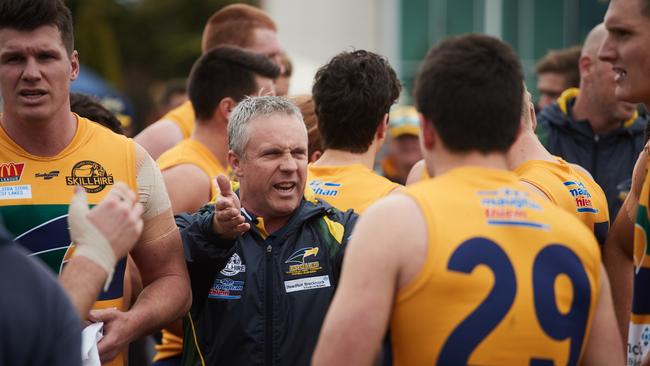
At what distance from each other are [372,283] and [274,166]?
1.51 meters

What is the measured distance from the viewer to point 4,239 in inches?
102

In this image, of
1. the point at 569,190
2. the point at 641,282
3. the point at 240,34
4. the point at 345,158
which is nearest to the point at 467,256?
the point at 641,282

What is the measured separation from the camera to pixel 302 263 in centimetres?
423

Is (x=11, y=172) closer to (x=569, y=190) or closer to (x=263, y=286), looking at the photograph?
(x=263, y=286)

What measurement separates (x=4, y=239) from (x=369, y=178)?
2616 millimetres

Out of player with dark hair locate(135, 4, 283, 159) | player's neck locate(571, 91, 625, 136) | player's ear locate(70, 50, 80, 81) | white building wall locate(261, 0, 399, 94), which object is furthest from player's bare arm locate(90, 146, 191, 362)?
white building wall locate(261, 0, 399, 94)

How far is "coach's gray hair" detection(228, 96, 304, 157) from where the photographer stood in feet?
14.8

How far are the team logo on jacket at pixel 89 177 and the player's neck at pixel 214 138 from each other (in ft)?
6.84

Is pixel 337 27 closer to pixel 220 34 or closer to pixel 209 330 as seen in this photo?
pixel 220 34

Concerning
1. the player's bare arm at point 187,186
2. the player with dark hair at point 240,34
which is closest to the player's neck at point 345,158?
the player's bare arm at point 187,186

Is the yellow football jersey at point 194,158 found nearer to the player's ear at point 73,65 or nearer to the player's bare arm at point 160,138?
the player's bare arm at point 160,138

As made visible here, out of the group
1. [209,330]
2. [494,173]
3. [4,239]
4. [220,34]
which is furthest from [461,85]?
[220,34]

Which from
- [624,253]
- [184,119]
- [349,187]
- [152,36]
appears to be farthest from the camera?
[152,36]

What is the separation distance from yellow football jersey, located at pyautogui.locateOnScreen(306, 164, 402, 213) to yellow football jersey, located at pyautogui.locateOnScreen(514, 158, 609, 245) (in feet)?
2.33
